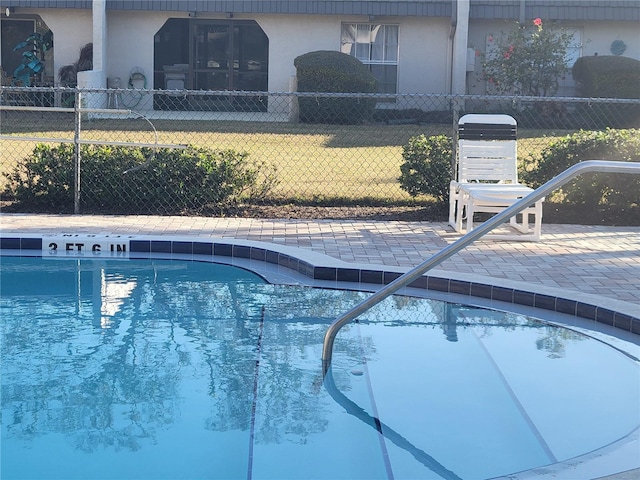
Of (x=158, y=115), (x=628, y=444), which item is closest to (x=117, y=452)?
(x=628, y=444)

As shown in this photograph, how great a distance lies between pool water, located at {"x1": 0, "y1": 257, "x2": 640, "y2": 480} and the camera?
467 cm

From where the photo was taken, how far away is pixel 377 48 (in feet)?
80.4

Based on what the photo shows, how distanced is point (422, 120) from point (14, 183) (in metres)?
12.7

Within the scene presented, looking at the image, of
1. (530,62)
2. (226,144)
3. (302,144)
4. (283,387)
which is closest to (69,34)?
(226,144)

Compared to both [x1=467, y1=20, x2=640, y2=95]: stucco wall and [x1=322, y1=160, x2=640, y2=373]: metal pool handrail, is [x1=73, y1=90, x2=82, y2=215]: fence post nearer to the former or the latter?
[x1=322, y1=160, x2=640, y2=373]: metal pool handrail

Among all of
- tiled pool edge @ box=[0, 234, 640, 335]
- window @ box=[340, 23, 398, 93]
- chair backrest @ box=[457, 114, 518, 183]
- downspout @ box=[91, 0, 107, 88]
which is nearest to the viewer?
tiled pool edge @ box=[0, 234, 640, 335]

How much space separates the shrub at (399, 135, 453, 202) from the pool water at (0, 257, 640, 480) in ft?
11.3

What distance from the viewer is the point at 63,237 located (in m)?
9.27

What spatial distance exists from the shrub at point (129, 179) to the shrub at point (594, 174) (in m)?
3.75

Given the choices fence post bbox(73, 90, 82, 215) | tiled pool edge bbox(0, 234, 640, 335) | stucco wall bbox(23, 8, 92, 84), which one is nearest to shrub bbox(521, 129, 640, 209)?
tiled pool edge bbox(0, 234, 640, 335)

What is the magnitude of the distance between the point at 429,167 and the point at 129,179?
3508 millimetres

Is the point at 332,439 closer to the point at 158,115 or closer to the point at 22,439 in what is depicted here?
the point at 22,439

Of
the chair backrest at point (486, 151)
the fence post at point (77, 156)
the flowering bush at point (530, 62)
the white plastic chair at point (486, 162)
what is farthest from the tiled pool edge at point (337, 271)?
the flowering bush at point (530, 62)

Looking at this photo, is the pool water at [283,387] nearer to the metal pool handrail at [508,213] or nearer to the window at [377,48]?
the metal pool handrail at [508,213]
